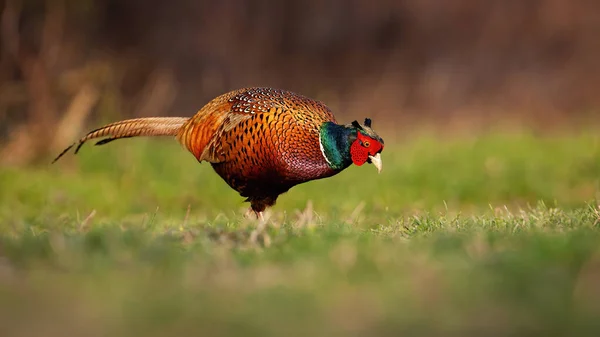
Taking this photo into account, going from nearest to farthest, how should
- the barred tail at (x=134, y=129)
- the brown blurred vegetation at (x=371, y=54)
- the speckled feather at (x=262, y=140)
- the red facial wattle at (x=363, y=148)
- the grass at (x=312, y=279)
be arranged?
the grass at (x=312, y=279) < the red facial wattle at (x=363, y=148) < the speckled feather at (x=262, y=140) < the barred tail at (x=134, y=129) < the brown blurred vegetation at (x=371, y=54)

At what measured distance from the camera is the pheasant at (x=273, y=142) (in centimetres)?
485

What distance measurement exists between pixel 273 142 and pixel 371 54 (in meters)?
7.78

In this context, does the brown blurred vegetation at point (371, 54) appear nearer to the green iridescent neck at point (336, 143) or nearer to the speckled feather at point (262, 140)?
the speckled feather at point (262, 140)

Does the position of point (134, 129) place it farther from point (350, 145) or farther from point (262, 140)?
point (350, 145)

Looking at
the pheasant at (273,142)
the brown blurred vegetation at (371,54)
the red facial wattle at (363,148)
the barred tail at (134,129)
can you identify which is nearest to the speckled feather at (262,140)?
the pheasant at (273,142)

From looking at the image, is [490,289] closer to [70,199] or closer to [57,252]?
[57,252]

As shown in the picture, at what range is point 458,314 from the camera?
8.63 ft

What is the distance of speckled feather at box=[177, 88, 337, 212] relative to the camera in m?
4.89

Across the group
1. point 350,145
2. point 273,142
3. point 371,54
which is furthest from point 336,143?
point 371,54

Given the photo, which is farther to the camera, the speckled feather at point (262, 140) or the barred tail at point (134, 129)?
the barred tail at point (134, 129)

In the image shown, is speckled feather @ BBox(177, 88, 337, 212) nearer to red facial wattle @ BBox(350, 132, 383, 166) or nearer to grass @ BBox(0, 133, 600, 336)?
red facial wattle @ BBox(350, 132, 383, 166)

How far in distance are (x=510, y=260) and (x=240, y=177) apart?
2320mm

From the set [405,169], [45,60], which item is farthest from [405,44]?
[45,60]

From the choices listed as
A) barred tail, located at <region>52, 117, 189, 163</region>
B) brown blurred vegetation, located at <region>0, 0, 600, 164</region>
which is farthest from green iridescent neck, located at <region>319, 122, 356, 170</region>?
brown blurred vegetation, located at <region>0, 0, 600, 164</region>
